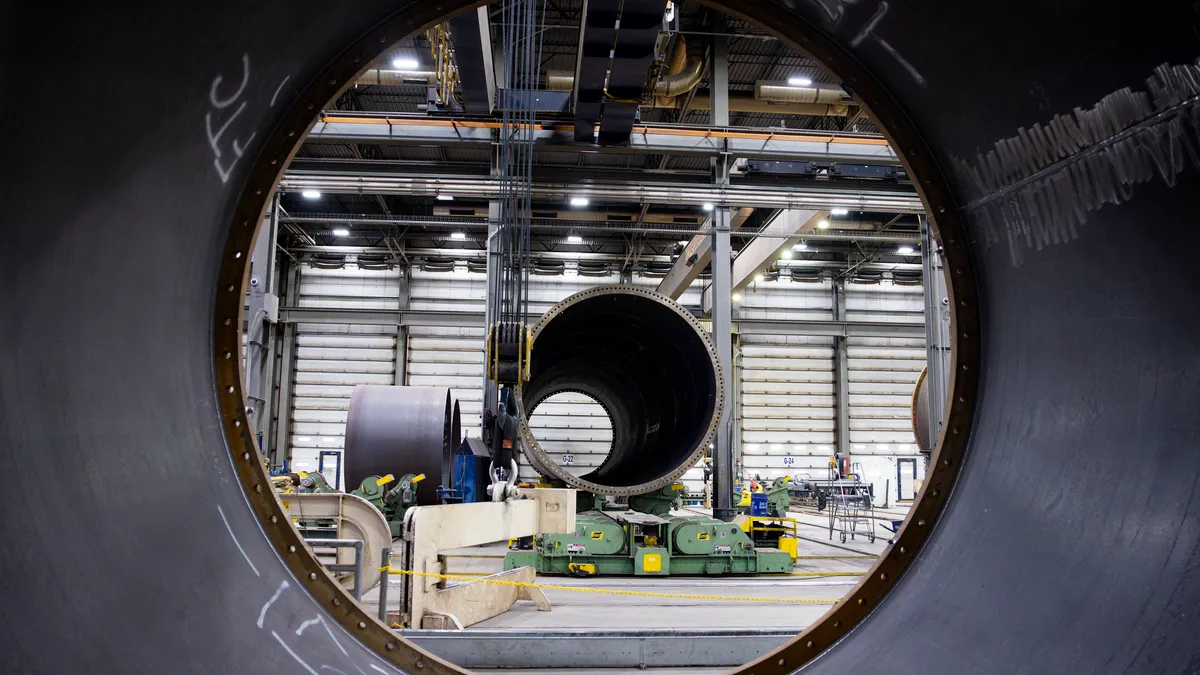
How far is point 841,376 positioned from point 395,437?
14441 mm

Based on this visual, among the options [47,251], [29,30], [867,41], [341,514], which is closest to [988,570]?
[867,41]

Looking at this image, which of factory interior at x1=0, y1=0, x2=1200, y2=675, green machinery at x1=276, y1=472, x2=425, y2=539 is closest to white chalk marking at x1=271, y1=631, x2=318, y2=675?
factory interior at x1=0, y1=0, x2=1200, y2=675

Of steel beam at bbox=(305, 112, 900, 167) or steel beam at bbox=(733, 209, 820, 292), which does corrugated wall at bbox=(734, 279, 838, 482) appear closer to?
steel beam at bbox=(733, 209, 820, 292)

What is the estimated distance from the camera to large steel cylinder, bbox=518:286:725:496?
6762mm

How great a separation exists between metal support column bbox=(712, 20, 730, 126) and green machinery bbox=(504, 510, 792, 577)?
6.36 metres

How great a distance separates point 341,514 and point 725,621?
125 inches

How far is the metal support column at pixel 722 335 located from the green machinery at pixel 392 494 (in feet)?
13.2

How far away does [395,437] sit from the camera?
1055 centimetres

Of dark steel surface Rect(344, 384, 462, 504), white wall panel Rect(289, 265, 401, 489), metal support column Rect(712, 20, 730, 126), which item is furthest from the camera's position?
→ white wall panel Rect(289, 265, 401, 489)

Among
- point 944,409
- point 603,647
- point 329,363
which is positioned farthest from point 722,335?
point 329,363

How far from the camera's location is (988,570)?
2.05 meters

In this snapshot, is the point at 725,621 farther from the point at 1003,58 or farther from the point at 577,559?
the point at 1003,58

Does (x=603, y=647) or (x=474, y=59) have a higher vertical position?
(x=474, y=59)

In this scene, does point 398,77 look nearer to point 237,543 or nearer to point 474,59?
point 474,59
